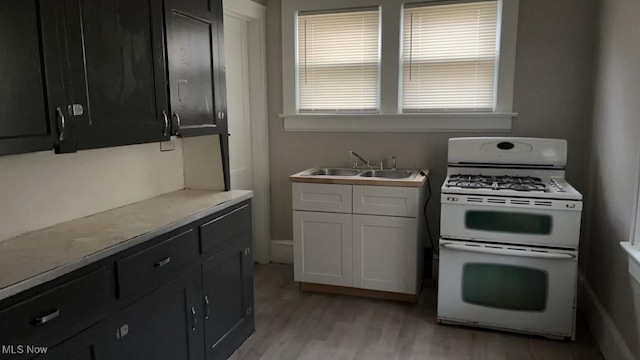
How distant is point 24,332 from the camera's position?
138 centimetres

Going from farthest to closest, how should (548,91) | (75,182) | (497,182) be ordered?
(548,91), (497,182), (75,182)

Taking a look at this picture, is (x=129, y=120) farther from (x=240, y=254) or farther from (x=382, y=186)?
(x=382, y=186)

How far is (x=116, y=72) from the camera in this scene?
75.6 inches

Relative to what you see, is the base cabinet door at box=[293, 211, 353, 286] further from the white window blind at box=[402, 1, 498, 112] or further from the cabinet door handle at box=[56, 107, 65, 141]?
the cabinet door handle at box=[56, 107, 65, 141]

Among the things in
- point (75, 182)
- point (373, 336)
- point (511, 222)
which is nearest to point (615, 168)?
point (511, 222)

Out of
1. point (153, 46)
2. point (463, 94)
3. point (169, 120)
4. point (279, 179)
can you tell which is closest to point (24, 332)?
point (169, 120)

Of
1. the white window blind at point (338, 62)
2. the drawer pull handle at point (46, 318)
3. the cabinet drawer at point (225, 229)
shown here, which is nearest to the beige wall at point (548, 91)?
the white window blind at point (338, 62)

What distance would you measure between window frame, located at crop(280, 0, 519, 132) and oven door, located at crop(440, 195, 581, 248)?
902 mm

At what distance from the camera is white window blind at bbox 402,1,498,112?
3451 mm

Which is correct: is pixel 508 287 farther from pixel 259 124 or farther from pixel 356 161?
pixel 259 124

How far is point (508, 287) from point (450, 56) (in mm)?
1730

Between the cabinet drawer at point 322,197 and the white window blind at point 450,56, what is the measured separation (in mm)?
920

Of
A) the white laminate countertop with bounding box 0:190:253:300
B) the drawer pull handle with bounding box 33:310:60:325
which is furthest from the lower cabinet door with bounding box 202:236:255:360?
the drawer pull handle with bounding box 33:310:60:325

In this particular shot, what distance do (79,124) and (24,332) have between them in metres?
0.74
